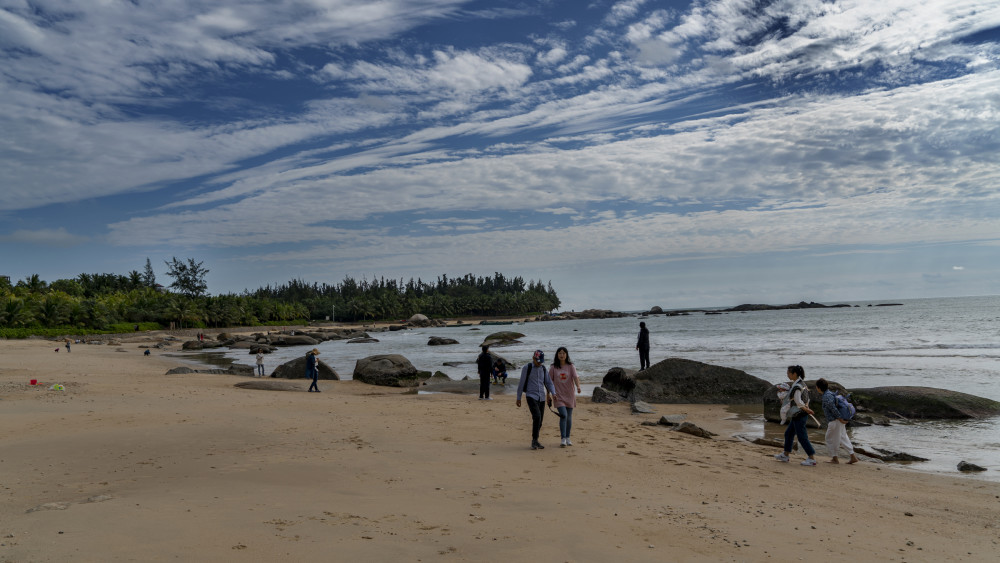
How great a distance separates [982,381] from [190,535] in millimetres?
23301

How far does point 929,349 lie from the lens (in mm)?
31531

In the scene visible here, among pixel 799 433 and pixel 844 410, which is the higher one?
pixel 844 410

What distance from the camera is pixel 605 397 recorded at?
57.6 feet

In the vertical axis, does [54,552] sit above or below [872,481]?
above

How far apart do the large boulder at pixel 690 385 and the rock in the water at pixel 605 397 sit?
0.50m

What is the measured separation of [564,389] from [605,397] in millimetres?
7936

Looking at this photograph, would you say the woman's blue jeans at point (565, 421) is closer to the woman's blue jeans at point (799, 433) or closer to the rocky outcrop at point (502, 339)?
the woman's blue jeans at point (799, 433)

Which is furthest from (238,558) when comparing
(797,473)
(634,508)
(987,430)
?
(987,430)

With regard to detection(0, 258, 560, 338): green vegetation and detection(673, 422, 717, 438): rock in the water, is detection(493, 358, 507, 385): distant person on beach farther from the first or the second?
detection(0, 258, 560, 338): green vegetation

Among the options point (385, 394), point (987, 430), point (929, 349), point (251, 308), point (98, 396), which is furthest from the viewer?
point (251, 308)

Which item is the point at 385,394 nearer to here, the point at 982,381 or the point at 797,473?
the point at 797,473

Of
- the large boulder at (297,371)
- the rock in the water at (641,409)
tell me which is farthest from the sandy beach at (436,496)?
the large boulder at (297,371)

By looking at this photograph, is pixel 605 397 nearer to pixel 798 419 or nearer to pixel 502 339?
pixel 798 419

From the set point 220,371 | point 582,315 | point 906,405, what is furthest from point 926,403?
point 582,315
